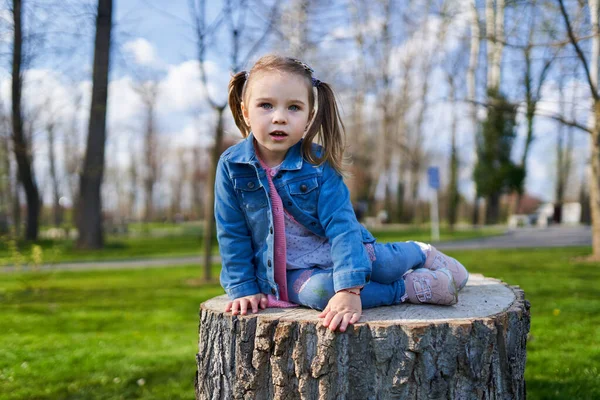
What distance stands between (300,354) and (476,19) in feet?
26.3

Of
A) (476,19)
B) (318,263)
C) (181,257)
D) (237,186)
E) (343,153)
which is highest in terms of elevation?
(476,19)

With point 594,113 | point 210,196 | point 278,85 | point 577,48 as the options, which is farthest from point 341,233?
point 594,113

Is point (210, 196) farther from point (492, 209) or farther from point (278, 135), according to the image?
point (492, 209)

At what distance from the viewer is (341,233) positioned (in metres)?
2.11

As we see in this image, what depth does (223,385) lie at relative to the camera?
2.15m

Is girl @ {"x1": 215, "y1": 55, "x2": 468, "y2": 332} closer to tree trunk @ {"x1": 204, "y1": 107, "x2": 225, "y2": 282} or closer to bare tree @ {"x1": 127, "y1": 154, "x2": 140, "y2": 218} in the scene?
tree trunk @ {"x1": 204, "y1": 107, "x2": 225, "y2": 282}

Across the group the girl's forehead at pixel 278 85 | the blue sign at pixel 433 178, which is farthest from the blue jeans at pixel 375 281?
the blue sign at pixel 433 178

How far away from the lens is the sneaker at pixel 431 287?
2.21m

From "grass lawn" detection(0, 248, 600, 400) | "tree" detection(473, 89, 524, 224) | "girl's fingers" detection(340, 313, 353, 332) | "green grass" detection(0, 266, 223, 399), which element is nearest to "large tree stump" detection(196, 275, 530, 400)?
"girl's fingers" detection(340, 313, 353, 332)

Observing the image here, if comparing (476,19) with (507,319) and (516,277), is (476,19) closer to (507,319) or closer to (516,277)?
(516,277)

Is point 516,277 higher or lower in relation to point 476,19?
lower

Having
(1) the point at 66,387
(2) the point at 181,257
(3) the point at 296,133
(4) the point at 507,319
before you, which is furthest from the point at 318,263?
(2) the point at 181,257

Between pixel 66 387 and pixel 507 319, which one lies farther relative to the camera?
pixel 66 387

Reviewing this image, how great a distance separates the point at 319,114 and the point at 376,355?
3.52 ft
